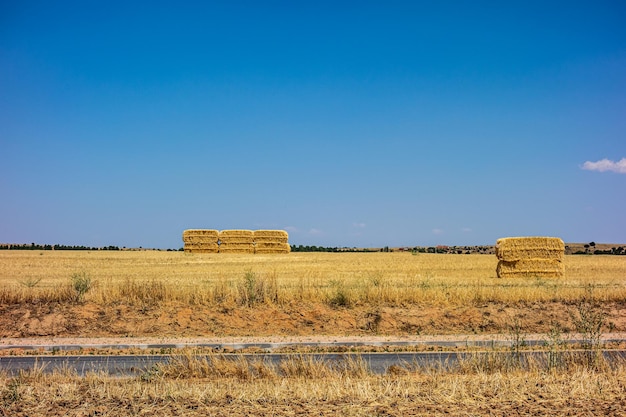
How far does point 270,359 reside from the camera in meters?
14.7

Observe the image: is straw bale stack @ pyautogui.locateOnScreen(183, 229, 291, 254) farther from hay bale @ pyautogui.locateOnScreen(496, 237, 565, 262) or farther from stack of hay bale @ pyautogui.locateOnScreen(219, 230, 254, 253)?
hay bale @ pyautogui.locateOnScreen(496, 237, 565, 262)

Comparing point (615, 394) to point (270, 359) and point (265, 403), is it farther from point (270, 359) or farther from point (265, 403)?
point (270, 359)

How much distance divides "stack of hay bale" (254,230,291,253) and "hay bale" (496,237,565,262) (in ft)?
78.4

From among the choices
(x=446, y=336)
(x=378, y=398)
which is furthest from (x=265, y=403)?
(x=446, y=336)

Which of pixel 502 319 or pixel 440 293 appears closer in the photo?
pixel 502 319

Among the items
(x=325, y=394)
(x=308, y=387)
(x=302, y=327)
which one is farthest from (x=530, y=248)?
(x=325, y=394)

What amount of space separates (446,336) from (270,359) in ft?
22.7

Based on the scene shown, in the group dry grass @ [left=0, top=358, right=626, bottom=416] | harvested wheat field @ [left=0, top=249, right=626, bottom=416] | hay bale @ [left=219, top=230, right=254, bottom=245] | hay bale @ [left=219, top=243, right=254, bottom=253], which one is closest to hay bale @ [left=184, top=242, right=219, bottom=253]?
hay bale @ [left=219, top=243, right=254, bottom=253]

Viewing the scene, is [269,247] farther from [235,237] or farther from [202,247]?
[202,247]

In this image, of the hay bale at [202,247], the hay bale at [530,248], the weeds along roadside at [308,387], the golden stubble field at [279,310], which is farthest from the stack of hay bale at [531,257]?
the hay bale at [202,247]

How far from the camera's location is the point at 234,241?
56688mm

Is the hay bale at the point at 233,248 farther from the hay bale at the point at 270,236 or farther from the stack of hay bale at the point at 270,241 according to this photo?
the hay bale at the point at 270,236

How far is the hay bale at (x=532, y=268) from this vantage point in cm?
3766

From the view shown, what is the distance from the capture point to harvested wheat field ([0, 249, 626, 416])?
993 centimetres
